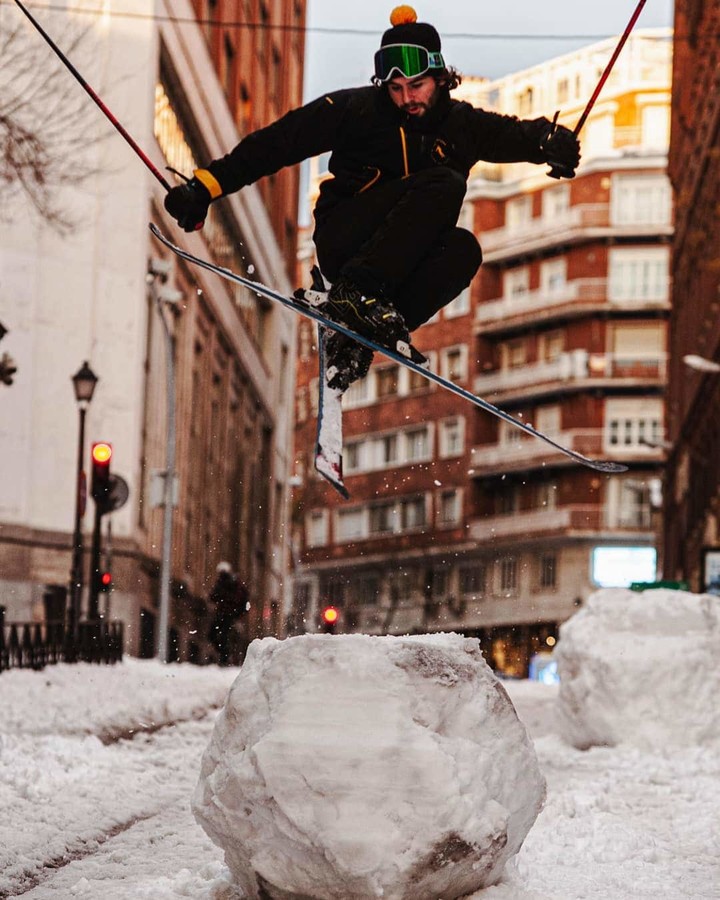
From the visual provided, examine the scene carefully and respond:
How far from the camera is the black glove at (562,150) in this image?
7152 millimetres

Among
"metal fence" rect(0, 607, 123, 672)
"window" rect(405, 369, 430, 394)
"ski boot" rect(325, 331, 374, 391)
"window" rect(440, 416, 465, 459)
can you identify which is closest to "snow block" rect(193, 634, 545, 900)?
"ski boot" rect(325, 331, 374, 391)

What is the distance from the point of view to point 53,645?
20.0 metres

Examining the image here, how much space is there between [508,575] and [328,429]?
223 ft

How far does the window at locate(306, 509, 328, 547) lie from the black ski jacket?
73.2 metres

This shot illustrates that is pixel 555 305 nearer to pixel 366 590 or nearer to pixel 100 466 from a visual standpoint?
pixel 366 590

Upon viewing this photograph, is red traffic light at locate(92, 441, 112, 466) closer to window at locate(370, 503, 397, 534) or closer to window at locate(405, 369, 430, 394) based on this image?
window at locate(405, 369, 430, 394)

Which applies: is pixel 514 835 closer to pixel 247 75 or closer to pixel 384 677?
pixel 384 677

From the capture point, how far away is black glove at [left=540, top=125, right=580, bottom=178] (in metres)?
7.15

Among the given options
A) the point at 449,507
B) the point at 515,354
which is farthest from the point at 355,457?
the point at 515,354

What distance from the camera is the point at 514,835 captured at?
18.0ft

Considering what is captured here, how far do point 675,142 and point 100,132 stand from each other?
3088 centimetres

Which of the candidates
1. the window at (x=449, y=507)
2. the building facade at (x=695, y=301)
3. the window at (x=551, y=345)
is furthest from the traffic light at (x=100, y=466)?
the window at (x=449, y=507)

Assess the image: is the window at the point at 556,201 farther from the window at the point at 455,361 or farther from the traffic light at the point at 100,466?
the traffic light at the point at 100,466

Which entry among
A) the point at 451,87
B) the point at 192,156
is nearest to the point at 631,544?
the point at 192,156
